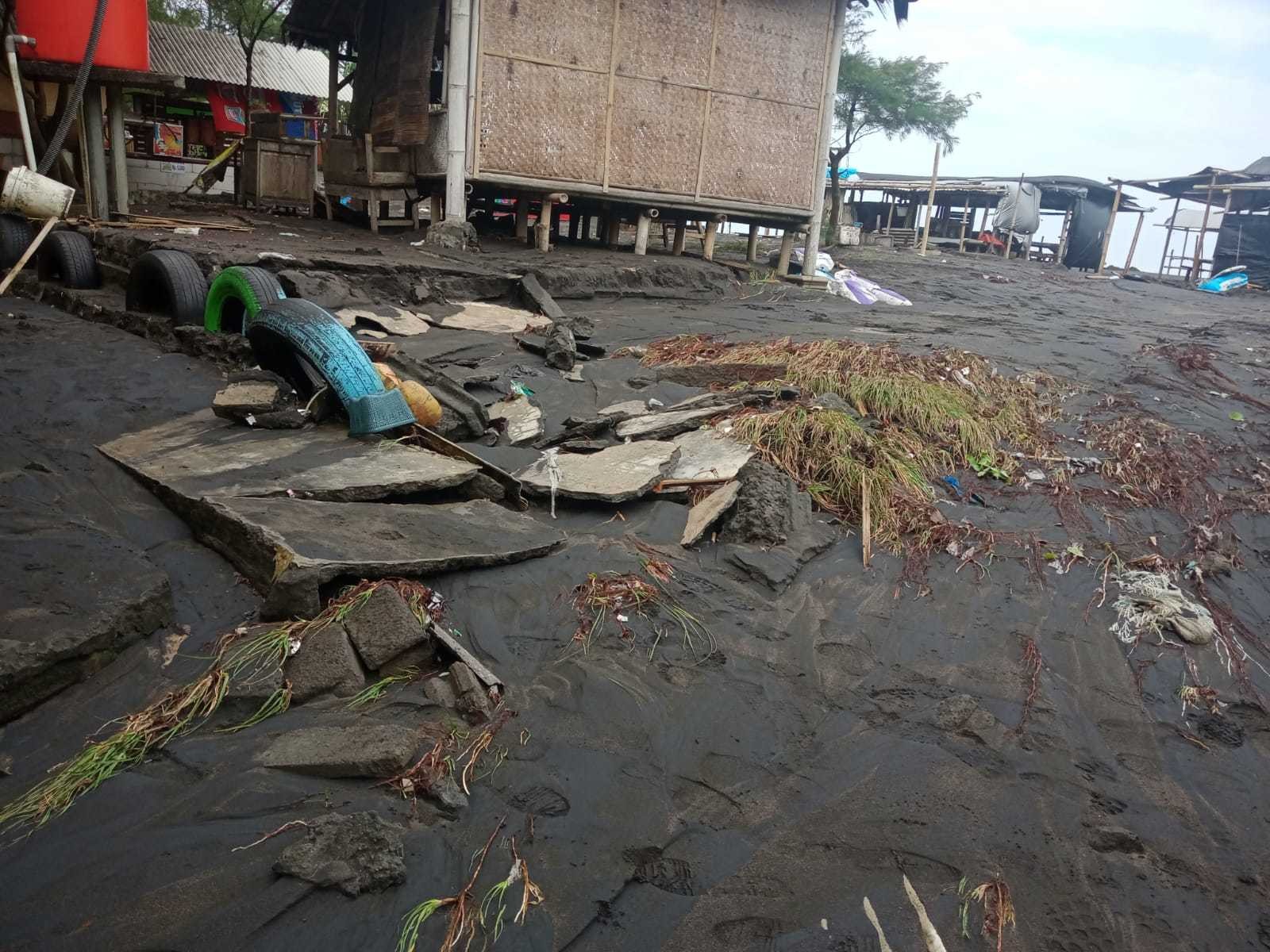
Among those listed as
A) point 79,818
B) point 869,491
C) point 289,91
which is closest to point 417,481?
point 79,818

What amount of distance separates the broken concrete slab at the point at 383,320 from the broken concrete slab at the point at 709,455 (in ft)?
9.80

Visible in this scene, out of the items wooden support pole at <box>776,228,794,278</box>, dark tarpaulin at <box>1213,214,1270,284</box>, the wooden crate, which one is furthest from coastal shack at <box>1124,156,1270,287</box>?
the wooden crate

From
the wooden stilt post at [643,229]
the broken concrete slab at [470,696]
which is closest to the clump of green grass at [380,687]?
the broken concrete slab at [470,696]

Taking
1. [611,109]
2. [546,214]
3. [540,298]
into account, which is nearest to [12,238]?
[540,298]

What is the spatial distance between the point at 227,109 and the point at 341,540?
22.1m

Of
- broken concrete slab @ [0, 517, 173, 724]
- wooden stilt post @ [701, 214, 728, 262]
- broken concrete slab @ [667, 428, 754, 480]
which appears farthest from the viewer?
wooden stilt post @ [701, 214, 728, 262]

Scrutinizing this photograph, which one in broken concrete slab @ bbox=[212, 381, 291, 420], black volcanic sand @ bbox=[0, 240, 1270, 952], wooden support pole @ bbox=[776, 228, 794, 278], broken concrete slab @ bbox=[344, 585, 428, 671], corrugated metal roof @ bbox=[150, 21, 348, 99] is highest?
corrugated metal roof @ bbox=[150, 21, 348, 99]

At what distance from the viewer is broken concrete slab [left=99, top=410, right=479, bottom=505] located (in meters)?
3.94

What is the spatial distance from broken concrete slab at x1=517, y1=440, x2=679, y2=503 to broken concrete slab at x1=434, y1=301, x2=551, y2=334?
10.4 feet

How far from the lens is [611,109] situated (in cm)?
1105

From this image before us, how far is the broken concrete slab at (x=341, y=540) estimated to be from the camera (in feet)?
10.5

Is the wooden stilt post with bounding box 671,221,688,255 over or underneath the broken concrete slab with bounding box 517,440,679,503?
over

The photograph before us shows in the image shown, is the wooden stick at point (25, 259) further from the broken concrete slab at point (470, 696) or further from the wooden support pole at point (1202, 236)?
the wooden support pole at point (1202, 236)

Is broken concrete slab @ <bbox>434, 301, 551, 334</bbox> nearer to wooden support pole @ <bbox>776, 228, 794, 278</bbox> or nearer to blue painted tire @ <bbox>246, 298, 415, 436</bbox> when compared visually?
blue painted tire @ <bbox>246, 298, 415, 436</bbox>
